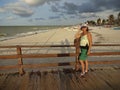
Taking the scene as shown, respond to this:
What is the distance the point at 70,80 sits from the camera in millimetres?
5668

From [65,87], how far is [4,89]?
5.58 ft

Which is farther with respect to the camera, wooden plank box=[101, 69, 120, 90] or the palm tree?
the palm tree

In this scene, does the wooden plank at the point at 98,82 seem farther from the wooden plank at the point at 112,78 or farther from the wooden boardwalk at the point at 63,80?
the wooden plank at the point at 112,78

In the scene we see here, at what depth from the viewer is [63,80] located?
223 inches

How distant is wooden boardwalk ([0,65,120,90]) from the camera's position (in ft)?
16.8

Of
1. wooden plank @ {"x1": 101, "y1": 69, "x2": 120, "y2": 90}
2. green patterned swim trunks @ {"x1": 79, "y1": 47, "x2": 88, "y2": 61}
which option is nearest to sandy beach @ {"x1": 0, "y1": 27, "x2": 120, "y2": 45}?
wooden plank @ {"x1": 101, "y1": 69, "x2": 120, "y2": 90}

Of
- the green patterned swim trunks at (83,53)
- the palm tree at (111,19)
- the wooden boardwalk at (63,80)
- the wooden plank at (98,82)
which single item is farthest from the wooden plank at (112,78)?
the palm tree at (111,19)

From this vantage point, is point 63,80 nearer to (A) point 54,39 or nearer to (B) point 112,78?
(B) point 112,78

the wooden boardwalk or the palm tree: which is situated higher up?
the palm tree

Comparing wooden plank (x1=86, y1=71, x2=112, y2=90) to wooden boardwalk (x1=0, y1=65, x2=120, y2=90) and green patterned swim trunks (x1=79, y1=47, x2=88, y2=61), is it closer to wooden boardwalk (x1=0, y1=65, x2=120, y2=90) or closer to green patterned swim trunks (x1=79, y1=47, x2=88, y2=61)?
wooden boardwalk (x1=0, y1=65, x2=120, y2=90)

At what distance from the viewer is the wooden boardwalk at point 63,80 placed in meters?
5.11

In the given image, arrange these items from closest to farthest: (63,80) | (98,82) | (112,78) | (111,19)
Answer: (98,82)
(63,80)
(112,78)
(111,19)

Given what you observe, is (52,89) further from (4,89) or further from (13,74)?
(13,74)

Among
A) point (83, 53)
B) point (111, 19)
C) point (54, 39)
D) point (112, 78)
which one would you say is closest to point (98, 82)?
point (112, 78)
